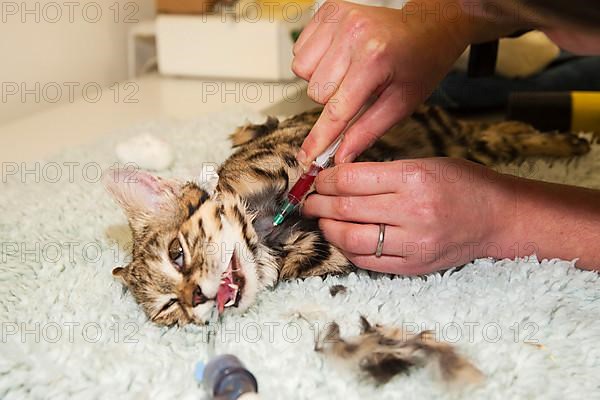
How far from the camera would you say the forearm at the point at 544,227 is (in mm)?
1098

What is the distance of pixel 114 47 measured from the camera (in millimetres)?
2596

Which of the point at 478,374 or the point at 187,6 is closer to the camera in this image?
the point at 478,374

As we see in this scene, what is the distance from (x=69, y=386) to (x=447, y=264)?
1.91 ft

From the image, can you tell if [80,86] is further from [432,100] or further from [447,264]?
[447,264]

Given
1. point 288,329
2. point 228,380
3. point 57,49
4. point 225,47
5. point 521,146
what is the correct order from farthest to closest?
point 225,47
point 57,49
point 521,146
point 288,329
point 228,380

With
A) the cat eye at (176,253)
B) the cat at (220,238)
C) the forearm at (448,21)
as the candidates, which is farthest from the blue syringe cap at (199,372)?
the forearm at (448,21)

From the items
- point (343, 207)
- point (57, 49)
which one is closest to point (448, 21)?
point (343, 207)

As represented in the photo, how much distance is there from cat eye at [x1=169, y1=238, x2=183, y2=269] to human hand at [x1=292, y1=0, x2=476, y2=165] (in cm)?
25

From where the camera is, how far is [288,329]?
3.19 ft

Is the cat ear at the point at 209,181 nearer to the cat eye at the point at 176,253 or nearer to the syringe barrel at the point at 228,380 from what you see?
the cat eye at the point at 176,253

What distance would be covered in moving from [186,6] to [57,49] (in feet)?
1.81

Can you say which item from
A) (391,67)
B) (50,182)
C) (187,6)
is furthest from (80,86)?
(391,67)

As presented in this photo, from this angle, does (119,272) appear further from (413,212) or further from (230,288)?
(413,212)

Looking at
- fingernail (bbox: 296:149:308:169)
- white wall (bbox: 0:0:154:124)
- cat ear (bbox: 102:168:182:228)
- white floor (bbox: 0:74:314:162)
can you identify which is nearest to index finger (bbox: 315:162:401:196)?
fingernail (bbox: 296:149:308:169)
